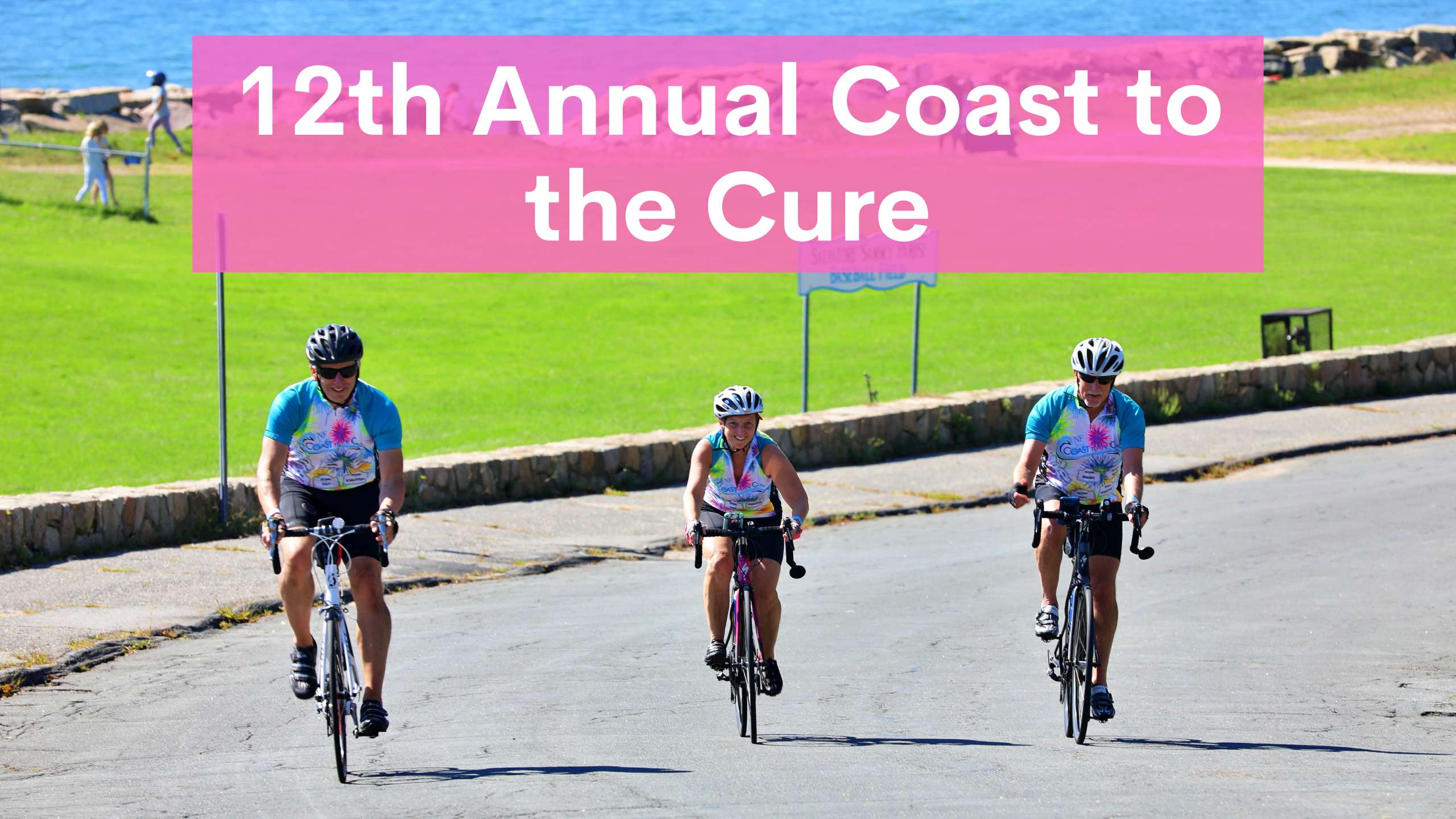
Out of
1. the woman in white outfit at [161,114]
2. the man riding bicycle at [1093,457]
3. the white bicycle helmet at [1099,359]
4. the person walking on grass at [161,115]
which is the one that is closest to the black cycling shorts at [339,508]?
the man riding bicycle at [1093,457]

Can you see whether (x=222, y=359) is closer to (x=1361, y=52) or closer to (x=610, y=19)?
(x=1361, y=52)

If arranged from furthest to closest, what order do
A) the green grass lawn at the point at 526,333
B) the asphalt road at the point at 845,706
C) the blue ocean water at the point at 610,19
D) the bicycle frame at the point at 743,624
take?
the blue ocean water at the point at 610,19
the green grass lawn at the point at 526,333
the bicycle frame at the point at 743,624
the asphalt road at the point at 845,706

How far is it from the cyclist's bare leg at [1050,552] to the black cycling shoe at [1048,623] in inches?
2.7

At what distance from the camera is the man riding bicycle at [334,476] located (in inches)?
299

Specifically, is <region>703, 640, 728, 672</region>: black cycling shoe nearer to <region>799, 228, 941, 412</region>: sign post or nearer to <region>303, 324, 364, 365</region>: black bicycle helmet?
<region>303, 324, 364, 365</region>: black bicycle helmet

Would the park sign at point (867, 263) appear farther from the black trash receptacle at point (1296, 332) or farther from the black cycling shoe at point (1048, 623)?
the black cycling shoe at point (1048, 623)

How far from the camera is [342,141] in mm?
44000

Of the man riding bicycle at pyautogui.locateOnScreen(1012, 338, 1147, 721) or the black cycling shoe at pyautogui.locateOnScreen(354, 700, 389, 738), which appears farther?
the man riding bicycle at pyautogui.locateOnScreen(1012, 338, 1147, 721)

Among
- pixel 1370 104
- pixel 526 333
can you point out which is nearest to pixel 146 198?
pixel 526 333

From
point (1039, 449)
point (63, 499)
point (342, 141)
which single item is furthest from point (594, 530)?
point (342, 141)

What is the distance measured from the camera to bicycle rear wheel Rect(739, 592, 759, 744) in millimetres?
7965

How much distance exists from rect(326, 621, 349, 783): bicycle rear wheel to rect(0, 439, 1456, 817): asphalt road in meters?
0.17

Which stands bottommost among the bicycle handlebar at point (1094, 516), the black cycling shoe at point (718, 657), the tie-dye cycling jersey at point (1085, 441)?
the black cycling shoe at point (718, 657)

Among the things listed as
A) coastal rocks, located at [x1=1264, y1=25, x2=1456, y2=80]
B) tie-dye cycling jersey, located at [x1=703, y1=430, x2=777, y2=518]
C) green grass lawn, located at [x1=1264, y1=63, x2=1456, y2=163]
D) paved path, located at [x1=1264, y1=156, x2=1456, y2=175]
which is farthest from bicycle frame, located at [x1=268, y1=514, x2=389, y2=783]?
coastal rocks, located at [x1=1264, y1=25, x2=1456, y2=80]
